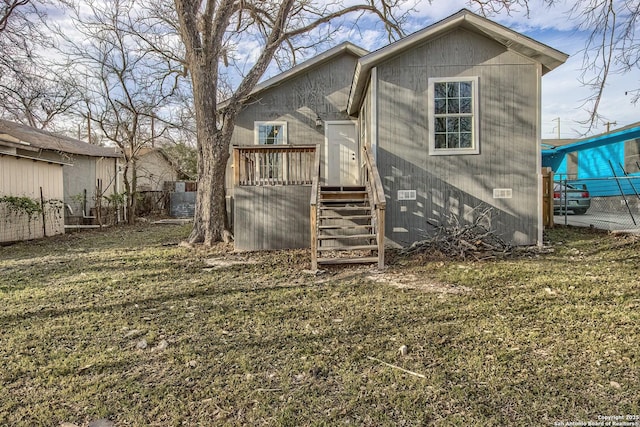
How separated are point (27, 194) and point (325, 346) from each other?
35.5 ft

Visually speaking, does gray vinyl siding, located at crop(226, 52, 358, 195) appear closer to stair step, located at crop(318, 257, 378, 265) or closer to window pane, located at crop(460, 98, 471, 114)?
window pane, located at crop(460, 98, 471, 114)

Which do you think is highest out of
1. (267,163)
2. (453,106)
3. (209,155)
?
(453,106)

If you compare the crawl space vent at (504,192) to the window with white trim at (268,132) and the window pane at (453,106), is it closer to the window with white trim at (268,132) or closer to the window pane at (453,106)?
the window pane at (453,106)

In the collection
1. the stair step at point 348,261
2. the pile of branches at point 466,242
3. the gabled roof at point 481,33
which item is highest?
the gabled roof at point 481,33

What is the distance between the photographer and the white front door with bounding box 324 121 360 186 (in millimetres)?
11375

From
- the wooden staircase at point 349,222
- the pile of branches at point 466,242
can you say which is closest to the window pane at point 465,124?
the pile of branches at point 466,242

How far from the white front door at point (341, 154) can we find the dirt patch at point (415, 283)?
581cm

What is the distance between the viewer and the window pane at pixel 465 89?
782cm

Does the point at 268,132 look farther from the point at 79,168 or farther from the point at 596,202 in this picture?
the point at 596,202

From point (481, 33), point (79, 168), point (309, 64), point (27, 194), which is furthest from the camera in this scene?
point (79, 168)

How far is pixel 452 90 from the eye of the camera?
7859mm

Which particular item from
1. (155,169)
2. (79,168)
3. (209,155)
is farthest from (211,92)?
(155,169)

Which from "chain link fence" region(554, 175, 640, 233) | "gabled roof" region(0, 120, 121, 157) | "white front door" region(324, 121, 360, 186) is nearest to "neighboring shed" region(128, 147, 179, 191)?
"gabled roof" region(0, 120, 121, 157)

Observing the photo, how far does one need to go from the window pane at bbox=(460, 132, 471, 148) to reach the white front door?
3.92m
